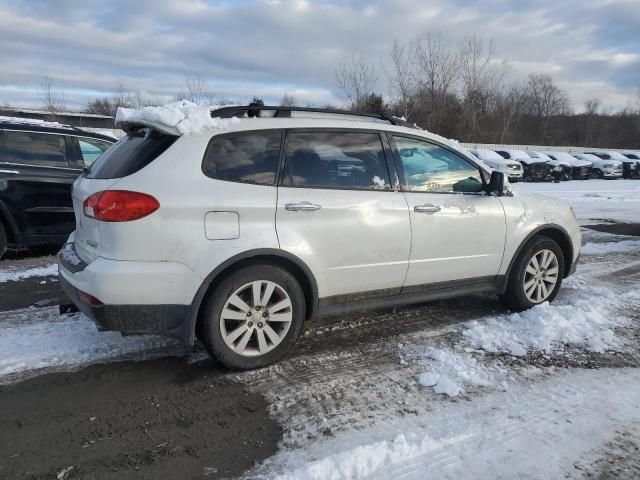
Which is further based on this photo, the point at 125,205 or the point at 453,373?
the point at 453,373

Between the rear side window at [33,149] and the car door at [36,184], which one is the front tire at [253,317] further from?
the rear side window at [33,149]

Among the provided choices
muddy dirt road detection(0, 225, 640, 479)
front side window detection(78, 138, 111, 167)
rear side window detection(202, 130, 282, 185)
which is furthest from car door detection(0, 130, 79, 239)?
rear side window detection(202, 130, 282, 185)

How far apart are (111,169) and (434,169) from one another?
2.54 meters

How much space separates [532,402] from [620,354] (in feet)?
4.17

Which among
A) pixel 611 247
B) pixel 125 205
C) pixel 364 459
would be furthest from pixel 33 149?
pixel 611 247

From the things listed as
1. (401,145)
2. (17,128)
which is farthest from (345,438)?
(17,128)

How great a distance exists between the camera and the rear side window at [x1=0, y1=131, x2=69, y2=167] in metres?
6.65

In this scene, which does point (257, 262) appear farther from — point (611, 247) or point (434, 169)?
point (611, 247)

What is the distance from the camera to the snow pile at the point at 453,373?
3.42 m

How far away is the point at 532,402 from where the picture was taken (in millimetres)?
3256

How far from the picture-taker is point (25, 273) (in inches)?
239

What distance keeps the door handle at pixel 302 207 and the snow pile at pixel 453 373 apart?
1.38m

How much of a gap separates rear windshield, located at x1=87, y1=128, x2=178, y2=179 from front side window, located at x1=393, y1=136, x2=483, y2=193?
186 cm

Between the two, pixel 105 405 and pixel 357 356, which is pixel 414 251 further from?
pixel 105 405
